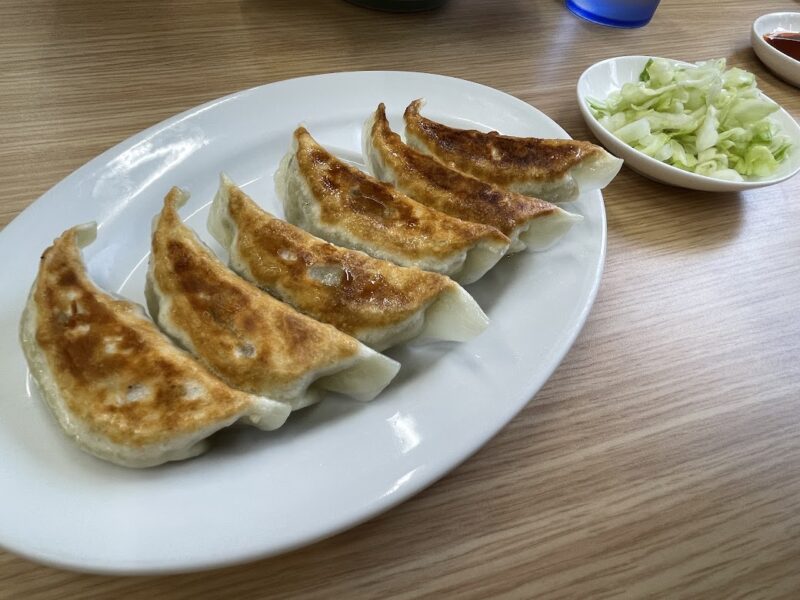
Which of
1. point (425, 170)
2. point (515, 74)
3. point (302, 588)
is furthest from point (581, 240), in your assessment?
point (515, 74)

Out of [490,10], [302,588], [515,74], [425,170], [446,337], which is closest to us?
[302,588]

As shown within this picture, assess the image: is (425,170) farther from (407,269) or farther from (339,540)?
(339,540)

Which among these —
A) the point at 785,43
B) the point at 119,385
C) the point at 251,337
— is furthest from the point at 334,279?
the point at 785,43

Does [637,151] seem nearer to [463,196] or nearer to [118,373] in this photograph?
[463,196]

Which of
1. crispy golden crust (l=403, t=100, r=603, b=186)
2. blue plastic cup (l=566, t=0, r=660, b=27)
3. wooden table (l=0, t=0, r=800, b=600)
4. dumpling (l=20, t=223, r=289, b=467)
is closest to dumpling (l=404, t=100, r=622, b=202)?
crispy golden crust (l=403, t=100, r=603, b=186)

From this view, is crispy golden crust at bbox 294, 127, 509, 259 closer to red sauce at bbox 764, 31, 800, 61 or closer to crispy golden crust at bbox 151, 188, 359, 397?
crispy golden crust at bbox 151, 188, 359, 397
